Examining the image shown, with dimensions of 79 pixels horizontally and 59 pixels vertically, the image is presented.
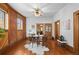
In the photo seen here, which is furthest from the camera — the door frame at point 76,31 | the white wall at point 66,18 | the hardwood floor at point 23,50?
the white wall at point 66,18

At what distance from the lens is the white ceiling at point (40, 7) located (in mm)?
2568

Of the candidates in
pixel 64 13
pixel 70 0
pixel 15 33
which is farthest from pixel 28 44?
pixel 70 0

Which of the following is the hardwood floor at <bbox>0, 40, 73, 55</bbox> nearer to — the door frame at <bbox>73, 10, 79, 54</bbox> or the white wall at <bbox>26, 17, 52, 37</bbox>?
the door frame at <bbox>73, 10, 79, 54</bbox>

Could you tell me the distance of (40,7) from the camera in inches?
106

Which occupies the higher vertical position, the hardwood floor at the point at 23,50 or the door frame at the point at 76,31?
the door frame at the point at 76,31

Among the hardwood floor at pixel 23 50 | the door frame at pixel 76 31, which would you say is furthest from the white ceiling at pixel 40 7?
the hardwood floor at pixel 23 50

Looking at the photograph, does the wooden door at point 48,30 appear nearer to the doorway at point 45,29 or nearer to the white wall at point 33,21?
the doorway at point 45,29

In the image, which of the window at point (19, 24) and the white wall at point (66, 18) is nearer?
the white wall at point (66, 18)

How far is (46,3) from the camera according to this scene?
2.53m

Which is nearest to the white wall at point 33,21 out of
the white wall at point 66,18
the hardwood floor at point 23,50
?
the white wall at point 66,18

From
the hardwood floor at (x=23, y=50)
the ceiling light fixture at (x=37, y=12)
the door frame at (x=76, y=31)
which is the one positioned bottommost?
the hardwood floor at (x=23, y=50)

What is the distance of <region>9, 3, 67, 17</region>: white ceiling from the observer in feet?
8.42

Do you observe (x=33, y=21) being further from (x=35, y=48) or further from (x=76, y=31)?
(x=76, y=31)

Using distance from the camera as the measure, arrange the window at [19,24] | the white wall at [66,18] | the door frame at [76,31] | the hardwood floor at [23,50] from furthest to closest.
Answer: the window at [19,24], the white wall at [66,18], the door frame at [76,31], the hardwood floor at [23,50]
